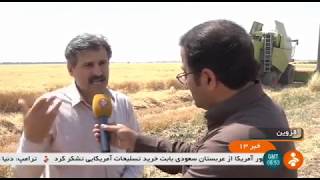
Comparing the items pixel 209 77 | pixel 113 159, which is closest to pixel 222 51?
pixel 209 77

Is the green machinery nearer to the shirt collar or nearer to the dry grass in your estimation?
the dry grass

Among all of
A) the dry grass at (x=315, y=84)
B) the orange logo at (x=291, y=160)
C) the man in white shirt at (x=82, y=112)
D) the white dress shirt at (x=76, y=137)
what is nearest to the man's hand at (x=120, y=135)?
the man in white shirt at (x=82, y=112)

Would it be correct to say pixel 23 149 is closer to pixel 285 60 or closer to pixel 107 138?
pixel 107 138

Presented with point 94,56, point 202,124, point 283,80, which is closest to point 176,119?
point 202,124

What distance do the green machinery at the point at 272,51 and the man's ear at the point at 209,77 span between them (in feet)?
46.6

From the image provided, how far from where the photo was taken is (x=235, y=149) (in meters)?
1.59

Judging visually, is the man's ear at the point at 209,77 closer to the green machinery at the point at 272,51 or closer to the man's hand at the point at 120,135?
the man's hand at the point at 120,135

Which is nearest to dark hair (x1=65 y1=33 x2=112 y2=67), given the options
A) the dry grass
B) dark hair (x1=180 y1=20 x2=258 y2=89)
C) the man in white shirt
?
the man in white shirt

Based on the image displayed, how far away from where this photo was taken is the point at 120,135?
1.87 m

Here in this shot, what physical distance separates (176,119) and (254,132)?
8.22 metres

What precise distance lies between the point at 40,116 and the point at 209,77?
72 cm

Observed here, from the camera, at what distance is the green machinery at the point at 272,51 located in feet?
52.8

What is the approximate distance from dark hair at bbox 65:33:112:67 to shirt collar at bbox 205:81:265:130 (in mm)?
1042

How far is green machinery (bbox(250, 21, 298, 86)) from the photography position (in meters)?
16.1
